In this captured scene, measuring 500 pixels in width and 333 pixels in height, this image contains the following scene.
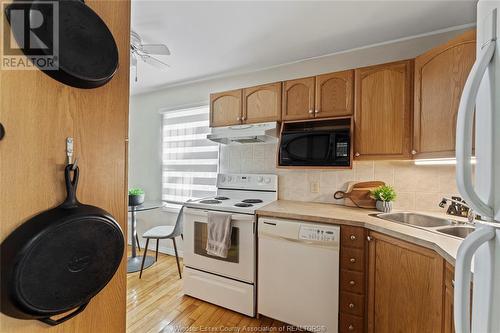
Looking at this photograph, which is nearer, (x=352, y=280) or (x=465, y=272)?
(x=465, y=272)

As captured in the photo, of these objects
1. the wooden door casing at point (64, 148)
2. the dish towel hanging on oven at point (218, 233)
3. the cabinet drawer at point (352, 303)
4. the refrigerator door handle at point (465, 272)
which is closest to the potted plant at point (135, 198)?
the dish towel hanging on oven at point (218, 233)

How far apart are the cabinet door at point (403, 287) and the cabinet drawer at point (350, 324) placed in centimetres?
6

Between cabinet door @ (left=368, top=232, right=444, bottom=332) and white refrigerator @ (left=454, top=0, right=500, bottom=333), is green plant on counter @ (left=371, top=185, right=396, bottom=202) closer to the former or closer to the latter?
cabinet door @ (left=368, top=232, right=444, bottom=332)

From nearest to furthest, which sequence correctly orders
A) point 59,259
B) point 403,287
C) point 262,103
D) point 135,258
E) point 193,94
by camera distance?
point 59,259 → point 403,287 → point 262,103 → point 135,258 → point 193,94

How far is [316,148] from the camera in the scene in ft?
6.67

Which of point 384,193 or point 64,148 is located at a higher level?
point 64,148

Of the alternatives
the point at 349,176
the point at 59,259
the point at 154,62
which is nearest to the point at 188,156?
the point at 154,62

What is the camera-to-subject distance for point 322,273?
5.41 ft

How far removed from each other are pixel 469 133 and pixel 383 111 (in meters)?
1.38

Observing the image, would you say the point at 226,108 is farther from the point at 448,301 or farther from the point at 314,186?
the point at 448,301

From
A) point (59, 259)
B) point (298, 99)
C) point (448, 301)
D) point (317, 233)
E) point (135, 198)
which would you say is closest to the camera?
point (59, 259)

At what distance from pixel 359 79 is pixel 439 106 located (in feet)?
2.02

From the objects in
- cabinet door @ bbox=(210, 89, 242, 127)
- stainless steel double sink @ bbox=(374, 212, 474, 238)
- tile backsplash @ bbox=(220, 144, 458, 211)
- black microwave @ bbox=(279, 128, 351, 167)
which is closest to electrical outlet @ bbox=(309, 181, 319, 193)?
tile backsplash @ bbox=(220, 144, 458, 211)

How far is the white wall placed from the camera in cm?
206
